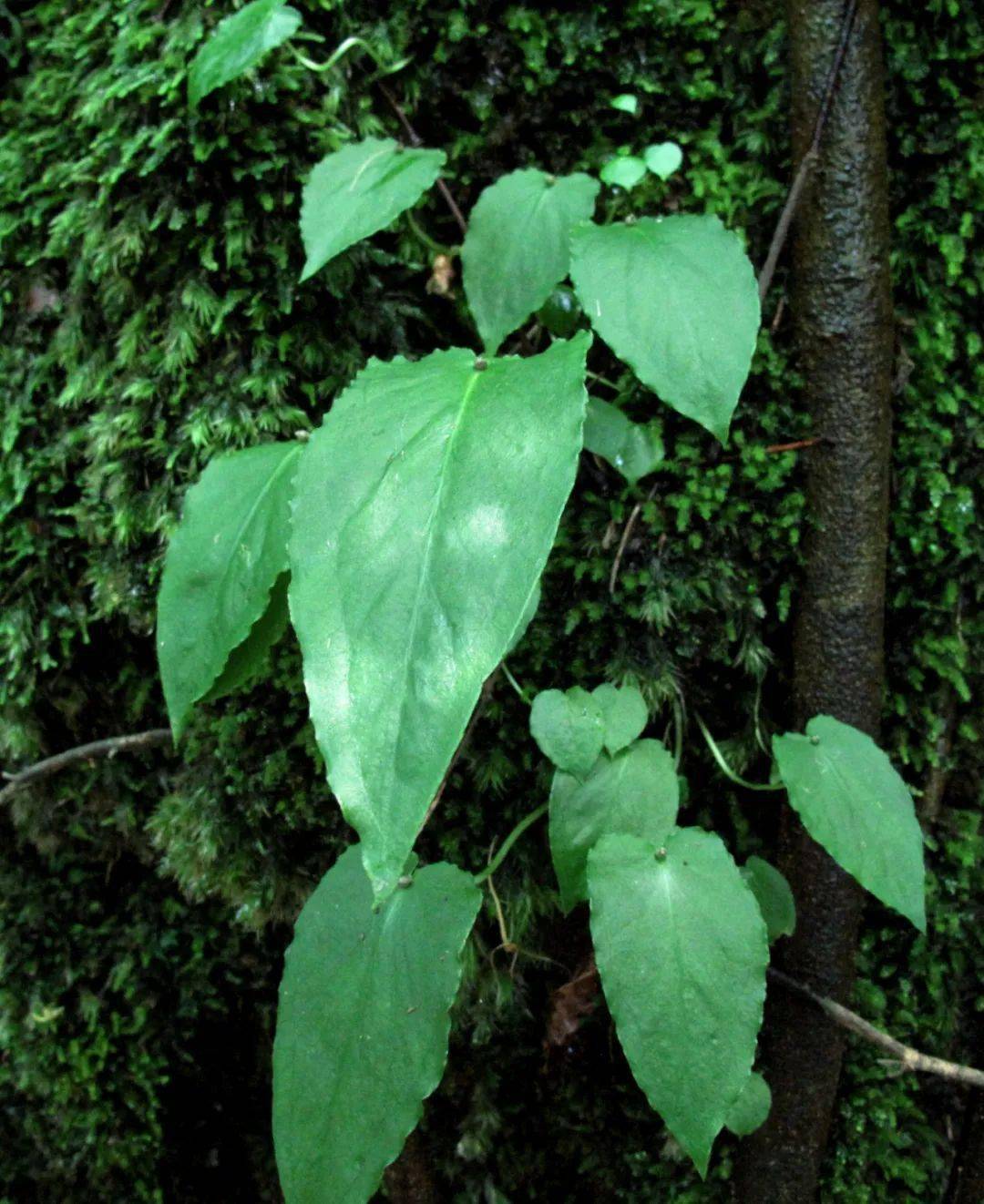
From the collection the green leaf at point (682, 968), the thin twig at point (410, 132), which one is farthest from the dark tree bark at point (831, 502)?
the thin twig at point (410, 132)

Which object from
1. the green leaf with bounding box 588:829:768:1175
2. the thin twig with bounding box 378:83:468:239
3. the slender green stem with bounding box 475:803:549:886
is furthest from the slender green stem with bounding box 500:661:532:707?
the thin twig with bounding box 378:83:468:239

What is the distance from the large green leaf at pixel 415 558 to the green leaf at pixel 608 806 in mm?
418

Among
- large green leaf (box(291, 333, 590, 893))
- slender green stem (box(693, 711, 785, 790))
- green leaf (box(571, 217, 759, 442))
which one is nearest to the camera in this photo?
large green leaf (box(291, 333, 590, 893))

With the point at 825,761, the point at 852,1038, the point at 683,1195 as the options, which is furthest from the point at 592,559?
the point at 683,1195

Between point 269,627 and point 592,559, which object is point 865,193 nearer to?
point 592,559

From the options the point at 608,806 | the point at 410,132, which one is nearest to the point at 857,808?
the point at 608,806

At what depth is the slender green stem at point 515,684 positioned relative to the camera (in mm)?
1173

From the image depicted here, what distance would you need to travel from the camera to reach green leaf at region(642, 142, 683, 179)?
1.24 metres

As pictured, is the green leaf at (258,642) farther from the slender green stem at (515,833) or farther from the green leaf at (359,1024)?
the slender green stem at (515,833)

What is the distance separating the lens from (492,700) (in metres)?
1.27

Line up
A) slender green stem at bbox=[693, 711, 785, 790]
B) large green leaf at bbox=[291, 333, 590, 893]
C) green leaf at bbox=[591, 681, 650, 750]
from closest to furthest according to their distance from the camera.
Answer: large green leaf at bbox=[291, 333, 590, 893] < green leaf at bbox=[591, 681, 650, 750] < slender green stem at bbox=[693, 711, 785, 790]

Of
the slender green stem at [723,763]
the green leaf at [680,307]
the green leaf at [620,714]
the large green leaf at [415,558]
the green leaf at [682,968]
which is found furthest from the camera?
the slender green stem at [723,763]

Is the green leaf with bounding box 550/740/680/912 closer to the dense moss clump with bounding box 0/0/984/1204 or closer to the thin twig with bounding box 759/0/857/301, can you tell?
the dense moss clump with bounding box 0/0/984/1204

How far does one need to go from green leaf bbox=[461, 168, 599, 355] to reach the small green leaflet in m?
0.69
